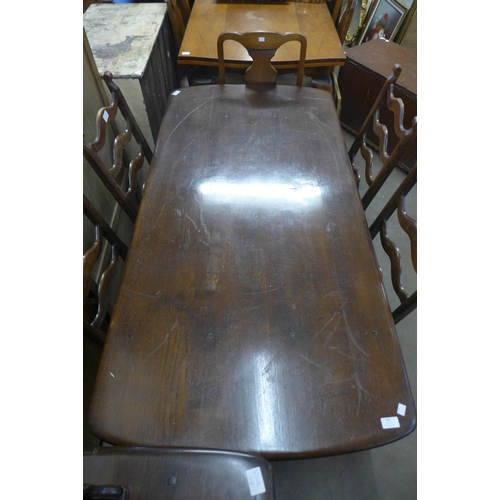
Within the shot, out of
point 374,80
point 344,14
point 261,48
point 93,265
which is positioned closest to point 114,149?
point 93,265

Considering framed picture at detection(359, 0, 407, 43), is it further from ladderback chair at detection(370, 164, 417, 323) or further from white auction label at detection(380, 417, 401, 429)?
white auction label at detection(380, 417, 401, 429)

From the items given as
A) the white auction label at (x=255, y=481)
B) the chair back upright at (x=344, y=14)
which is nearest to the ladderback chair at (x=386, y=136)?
the white auction label at (x=255, y=481)

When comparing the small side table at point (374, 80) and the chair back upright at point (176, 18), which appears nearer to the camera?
the chair back upright at point (176, 18)

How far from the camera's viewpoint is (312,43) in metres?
1.93

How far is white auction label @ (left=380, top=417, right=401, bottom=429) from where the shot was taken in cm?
73

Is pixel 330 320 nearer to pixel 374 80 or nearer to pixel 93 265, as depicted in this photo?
pixel 93 265

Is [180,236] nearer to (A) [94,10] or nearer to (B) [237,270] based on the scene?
(B) [237,270]

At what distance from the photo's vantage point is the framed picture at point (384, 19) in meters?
2.86

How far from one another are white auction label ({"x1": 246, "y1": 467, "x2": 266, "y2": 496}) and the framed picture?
3259mm

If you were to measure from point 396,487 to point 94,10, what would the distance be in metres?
2.80

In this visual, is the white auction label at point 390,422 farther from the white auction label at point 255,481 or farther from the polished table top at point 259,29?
the polished table top at point 259,29

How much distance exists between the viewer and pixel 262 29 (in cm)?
205

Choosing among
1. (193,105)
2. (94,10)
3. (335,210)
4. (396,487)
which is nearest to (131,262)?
(335,210)

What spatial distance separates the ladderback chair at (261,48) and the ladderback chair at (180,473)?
1.37 metres
